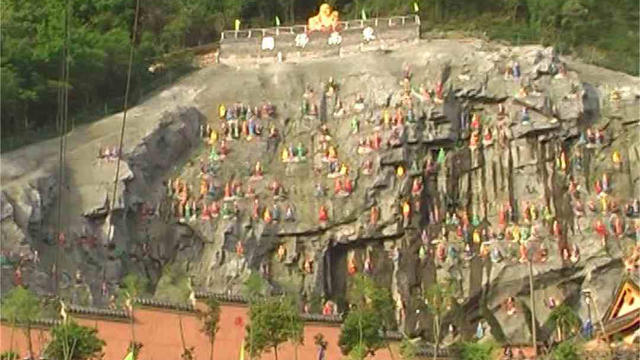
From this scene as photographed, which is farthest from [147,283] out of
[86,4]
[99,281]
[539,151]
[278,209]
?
[86,4]

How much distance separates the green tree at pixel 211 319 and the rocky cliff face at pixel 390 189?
224 inches

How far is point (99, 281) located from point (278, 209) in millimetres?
4769

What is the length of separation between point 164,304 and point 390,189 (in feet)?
31.7

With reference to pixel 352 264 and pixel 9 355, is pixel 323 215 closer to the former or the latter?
pixel 352 264

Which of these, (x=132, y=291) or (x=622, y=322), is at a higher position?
(x=132, y=291)

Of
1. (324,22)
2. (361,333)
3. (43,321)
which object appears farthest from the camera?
(324,22)

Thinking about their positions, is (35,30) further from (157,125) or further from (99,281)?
(99,281)

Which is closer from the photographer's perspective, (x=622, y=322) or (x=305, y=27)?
(x=622, y=322)

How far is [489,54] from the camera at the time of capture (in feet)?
121

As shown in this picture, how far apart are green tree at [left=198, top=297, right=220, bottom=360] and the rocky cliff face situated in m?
5.69

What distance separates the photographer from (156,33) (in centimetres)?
4281

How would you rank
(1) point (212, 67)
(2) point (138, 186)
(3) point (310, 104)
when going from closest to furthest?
(2) point (138, 186) < (3) point (310, 104) < (1) point (212, 67)

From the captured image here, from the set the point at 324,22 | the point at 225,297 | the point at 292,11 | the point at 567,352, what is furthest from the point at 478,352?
the point at 292,11

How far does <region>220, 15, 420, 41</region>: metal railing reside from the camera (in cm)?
3928
